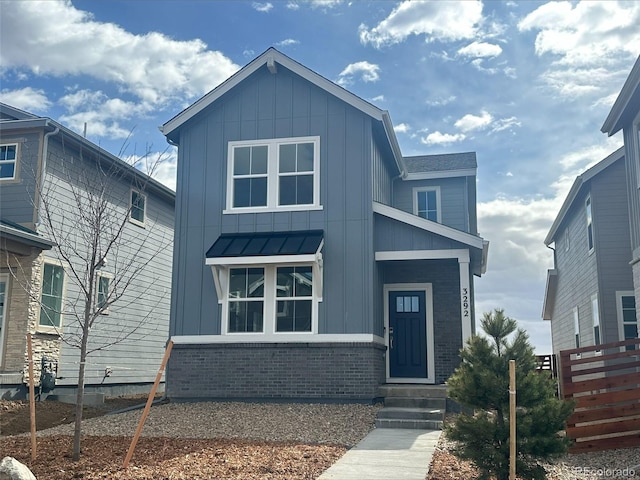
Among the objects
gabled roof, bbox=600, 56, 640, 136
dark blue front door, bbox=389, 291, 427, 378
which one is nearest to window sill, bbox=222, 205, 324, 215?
dark blue front door, bbox=389, 291, 427, 378

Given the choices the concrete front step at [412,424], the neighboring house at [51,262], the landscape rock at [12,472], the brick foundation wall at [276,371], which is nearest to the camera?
the landscape rock at [12,472]

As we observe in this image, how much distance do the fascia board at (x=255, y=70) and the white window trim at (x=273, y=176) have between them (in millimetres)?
1081

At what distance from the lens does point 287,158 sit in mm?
14375

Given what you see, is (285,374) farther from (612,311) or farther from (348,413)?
(612,311)

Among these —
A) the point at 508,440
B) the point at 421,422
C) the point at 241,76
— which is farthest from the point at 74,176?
the point at 508,440

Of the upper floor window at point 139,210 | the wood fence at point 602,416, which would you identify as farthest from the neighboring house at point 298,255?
the upper floor window at point 139,210

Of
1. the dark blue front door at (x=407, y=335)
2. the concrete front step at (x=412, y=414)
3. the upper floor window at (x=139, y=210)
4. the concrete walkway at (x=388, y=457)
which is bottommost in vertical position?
the concrete walkway at (x=388, y=457)

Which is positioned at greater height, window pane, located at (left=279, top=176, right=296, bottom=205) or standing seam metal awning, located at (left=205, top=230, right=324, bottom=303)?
window pane, located at (left=279, top=176, right=296, bottom=205)

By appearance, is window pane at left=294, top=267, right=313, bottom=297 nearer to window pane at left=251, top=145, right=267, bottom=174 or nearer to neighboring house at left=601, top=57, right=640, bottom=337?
window pane at left=251, top=145, right=267, bottom=174

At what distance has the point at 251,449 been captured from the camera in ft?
28.4

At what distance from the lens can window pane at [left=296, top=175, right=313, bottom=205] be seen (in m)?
14.1

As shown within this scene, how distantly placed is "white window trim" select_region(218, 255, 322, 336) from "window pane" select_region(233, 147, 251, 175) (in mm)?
2234

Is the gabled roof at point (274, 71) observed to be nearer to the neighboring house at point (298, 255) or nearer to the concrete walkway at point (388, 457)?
the neighboring house at point (298, 255)

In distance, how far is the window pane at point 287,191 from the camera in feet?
46.5
